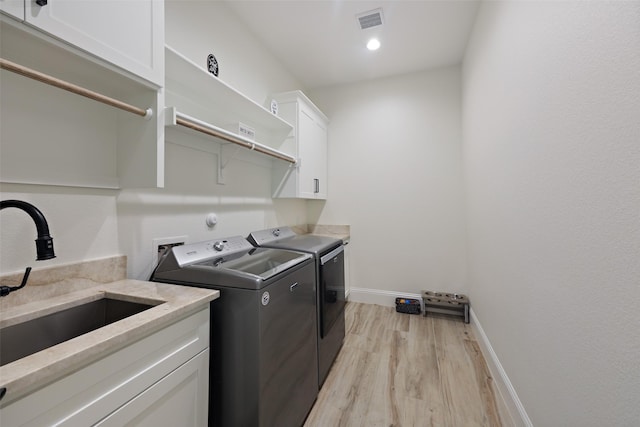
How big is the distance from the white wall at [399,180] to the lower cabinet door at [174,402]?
8.26ft

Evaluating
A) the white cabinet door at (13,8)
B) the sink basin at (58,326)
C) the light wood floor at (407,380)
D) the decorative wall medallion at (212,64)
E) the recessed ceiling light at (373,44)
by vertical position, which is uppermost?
the recessed ceiling light at (373,44)

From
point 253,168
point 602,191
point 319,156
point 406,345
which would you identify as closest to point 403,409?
point 406,345

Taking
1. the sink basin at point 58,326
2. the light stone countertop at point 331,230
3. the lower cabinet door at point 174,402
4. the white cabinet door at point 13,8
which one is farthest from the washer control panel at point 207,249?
the light stone countertop at point 331,230

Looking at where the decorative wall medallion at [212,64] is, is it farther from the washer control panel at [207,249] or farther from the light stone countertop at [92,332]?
the light stone countertop at [92,332]

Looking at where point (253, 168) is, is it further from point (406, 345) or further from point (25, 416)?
point (406, 345)

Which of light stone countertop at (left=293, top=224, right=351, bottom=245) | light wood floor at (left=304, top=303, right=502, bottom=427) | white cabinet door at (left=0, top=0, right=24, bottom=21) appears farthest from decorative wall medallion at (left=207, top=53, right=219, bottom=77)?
light wood floor at (left=304, top=303, right=502, bottom=427)

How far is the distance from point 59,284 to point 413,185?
3.09 meters

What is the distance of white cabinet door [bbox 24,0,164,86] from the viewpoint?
2.55ft

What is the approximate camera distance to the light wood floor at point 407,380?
1532 millimetres

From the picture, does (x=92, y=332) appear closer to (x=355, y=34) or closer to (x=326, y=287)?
(x=326, y=287)

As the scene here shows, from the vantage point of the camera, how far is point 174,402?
909mm

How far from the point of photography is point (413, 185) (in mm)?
3123

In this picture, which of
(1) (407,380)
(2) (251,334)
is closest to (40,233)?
(2) (251,334)

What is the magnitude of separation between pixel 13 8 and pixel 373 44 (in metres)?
2.56
